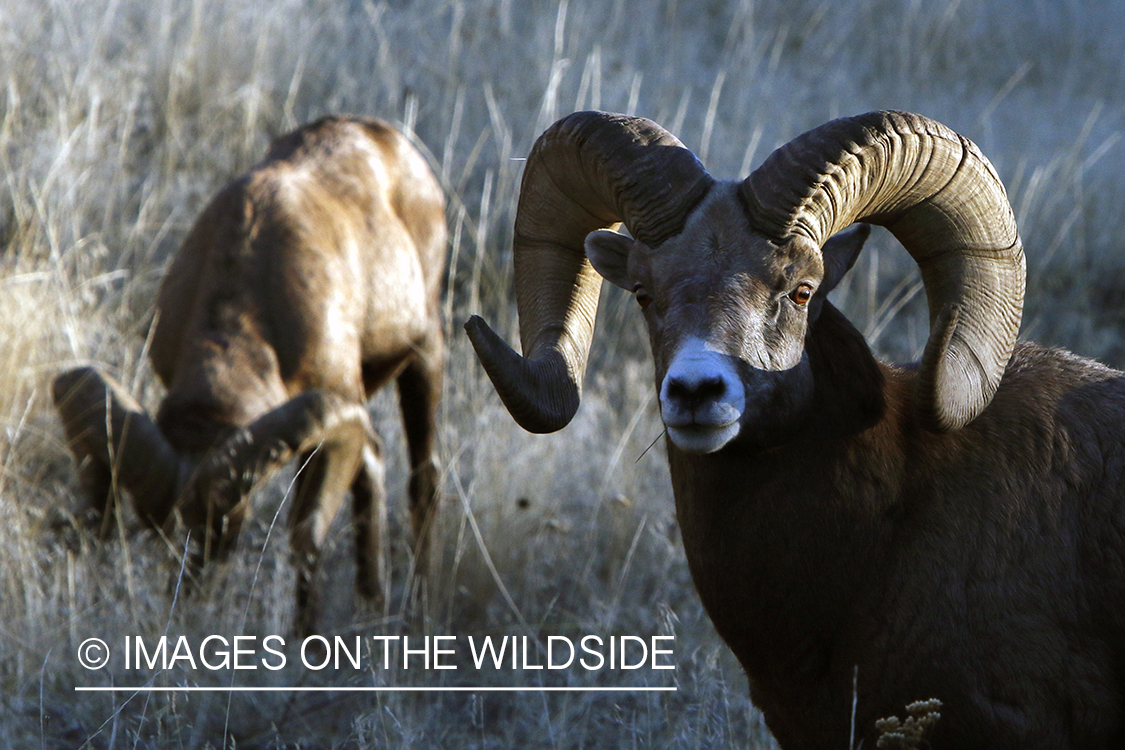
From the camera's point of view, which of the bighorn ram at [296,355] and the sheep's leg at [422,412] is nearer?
the bighorn ram at [296,355]

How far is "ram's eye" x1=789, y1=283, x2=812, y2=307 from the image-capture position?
3285 millimetres

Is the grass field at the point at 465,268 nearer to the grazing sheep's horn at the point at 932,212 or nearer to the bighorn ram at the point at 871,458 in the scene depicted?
the bighorn ram at the point at 871,458

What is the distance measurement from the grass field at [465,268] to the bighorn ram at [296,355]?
29cm

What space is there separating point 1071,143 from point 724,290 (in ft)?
32.2

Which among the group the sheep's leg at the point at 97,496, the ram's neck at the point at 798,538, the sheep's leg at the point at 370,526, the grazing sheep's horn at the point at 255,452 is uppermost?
the ram's neck at the point at 798,538

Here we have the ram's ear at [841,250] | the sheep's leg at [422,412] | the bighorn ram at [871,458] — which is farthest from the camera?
the sheep's leg at [422,412]

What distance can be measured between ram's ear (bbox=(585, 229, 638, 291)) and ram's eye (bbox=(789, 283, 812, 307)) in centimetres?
62

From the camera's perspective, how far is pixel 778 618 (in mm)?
3318

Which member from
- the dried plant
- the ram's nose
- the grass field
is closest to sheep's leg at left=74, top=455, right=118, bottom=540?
the grass field

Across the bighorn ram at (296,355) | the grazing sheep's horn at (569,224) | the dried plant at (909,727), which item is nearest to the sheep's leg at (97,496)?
the bighorn ram at (296,355)

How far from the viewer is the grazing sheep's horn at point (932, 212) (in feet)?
10.7

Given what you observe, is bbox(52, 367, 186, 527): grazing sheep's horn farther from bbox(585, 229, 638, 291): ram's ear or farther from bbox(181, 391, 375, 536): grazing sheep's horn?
bbox(585, 229, 638, 291): ram's ear

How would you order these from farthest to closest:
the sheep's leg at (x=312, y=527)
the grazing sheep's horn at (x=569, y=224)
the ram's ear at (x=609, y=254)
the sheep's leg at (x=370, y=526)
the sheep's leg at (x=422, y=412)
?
the sheep's leg at (x=422, y=412)
the sheep's leg at (x=370, y=526)
the sheep's leg at (x=312, y=527)
the ram's ear at (x=609, y=254)
the grazing sheep's horn at (x=569, y=224)

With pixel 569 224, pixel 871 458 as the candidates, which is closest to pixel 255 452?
pixel 569 224
